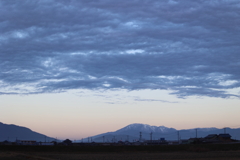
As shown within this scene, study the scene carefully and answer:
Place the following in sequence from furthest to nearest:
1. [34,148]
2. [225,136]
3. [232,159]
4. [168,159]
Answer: [225,136] → [34,148] → [168,159] → [232,159]

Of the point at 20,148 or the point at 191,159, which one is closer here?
the point at 191,159

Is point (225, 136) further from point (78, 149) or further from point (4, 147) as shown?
point (4, 147)

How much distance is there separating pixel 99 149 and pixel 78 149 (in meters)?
5.96

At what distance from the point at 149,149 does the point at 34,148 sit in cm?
3212

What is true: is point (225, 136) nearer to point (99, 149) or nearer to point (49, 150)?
point (99, 149)

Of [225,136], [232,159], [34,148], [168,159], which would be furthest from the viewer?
[225,136]

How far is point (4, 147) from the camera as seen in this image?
85562 mm

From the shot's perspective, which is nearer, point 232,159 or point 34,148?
point 232,159

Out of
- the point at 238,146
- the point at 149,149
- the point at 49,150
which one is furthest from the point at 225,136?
the point at 49,150

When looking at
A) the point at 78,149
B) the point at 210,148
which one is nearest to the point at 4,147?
the point at 78,149

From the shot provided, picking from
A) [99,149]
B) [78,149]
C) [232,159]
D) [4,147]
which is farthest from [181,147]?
[4,147]

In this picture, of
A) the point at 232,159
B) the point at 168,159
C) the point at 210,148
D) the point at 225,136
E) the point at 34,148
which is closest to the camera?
the point at 232,159

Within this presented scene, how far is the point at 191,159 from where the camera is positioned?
164 ft

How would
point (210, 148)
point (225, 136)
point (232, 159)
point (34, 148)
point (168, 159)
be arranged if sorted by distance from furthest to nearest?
point (225, 136) < point (34, 148) < point (210, 148) < point (168, 159) < point (232, 159)
